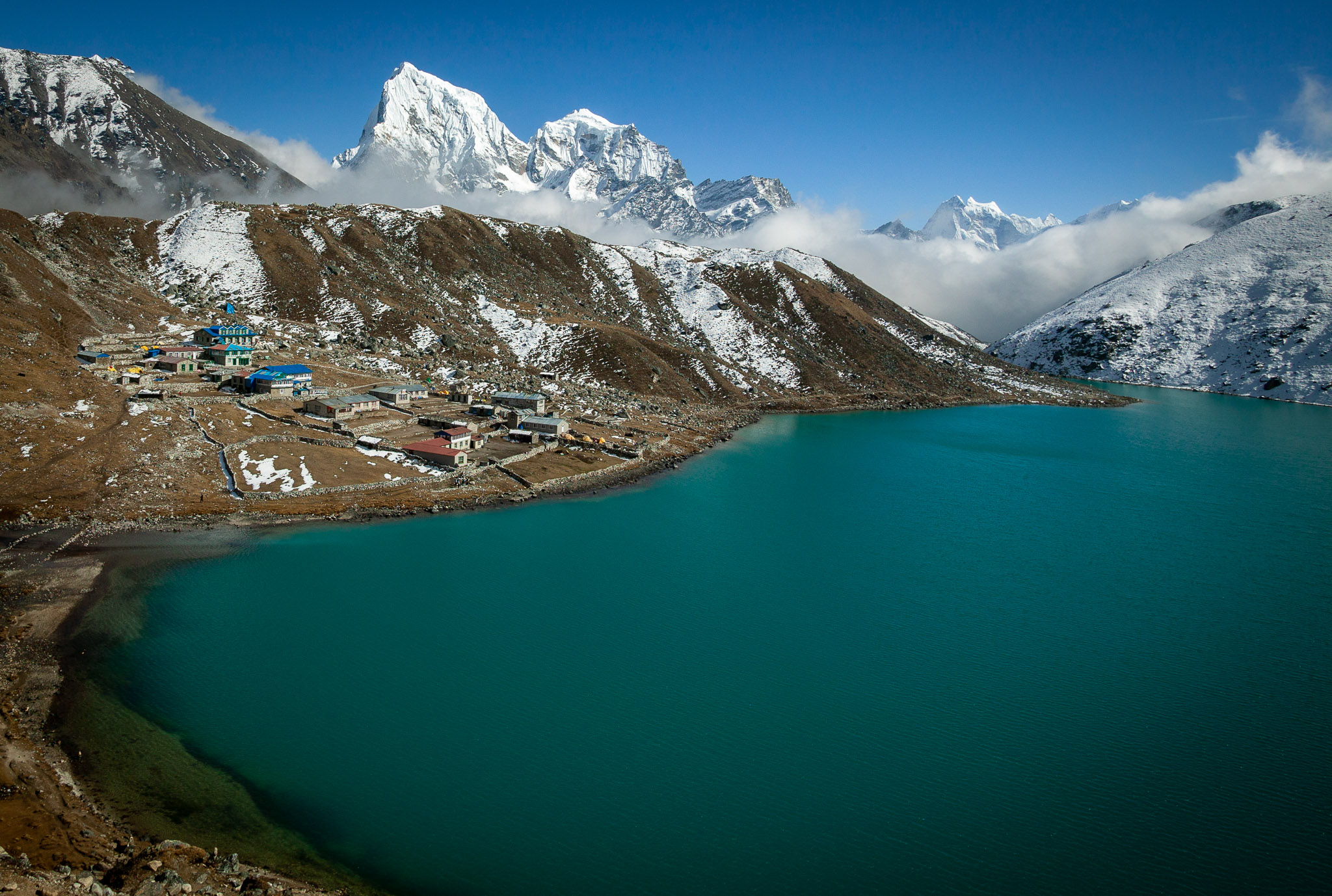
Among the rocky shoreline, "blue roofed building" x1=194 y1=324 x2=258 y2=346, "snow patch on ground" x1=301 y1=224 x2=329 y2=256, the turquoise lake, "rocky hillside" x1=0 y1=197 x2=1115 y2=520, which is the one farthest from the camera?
"snow patch on ground" x1=301 y1=224 x2=329 y2=256

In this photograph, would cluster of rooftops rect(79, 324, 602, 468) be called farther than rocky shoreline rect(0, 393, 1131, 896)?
Yes

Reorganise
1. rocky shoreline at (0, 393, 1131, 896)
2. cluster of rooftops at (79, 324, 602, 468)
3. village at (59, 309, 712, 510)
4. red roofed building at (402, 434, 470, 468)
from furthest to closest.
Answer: cluster of rooftops at (79, 324, 602, 468) < red roofed building at (402, 434, 470, 468) < village at (59, 309, 712, 510) < rocky shoreline at (0, 393, 1131, 896)

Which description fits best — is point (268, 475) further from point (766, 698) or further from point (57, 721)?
point (766, 698)

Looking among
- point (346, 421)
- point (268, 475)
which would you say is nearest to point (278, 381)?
point (346, 421)

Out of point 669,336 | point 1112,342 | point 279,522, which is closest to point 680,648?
point 279,522

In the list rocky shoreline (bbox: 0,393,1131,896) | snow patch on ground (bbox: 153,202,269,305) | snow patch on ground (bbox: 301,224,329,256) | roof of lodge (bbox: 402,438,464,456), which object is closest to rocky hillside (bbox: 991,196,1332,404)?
roof of lodge (bbox: 402,438,464,456)

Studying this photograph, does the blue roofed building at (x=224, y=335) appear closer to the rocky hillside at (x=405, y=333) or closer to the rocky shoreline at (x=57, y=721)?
the rocky hillside at (x=405, y=333)

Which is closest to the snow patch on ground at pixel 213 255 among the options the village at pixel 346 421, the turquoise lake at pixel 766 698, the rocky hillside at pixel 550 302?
the rocky hillside at pixel 550 302

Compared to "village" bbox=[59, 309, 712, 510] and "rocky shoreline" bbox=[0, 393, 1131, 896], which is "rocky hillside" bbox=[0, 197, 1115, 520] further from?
"rocky shoreline" bbox=[0, 393, 1131, 896]
